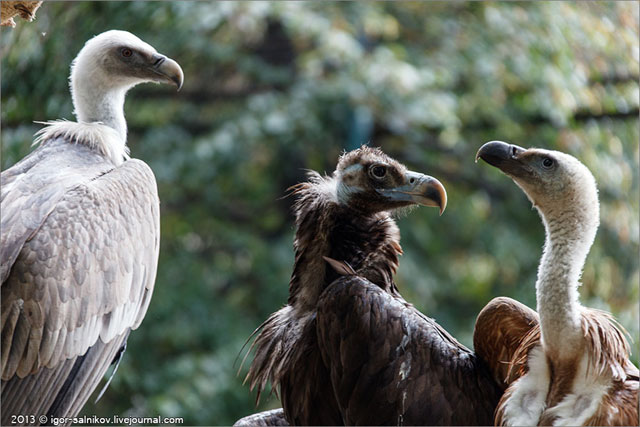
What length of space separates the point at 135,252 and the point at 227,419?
15.7ft

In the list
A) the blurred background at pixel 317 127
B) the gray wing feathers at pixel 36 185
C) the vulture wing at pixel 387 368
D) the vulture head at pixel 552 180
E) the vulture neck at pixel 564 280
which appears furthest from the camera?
the blurred background at pixel 317 127

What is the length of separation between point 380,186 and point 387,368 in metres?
0.74

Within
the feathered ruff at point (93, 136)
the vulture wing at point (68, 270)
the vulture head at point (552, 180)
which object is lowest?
the vulture wing at point (68, 270)

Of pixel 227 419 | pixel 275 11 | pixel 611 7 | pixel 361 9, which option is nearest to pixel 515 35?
pixel 611 7

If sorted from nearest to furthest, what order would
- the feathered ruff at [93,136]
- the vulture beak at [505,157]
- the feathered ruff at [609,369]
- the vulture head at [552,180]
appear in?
the feathered ruff at [609,369] < the vulture head at [552,180] < the vulture beak at [505,157] < the feathered ruff at [93,136]

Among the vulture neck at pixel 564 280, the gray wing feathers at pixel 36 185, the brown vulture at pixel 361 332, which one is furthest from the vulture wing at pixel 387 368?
the gray wing feathers at pixel 36 185

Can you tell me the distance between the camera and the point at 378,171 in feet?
12.1

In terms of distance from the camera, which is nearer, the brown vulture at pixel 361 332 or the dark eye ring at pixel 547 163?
the dark eye ring at pixel 547 163

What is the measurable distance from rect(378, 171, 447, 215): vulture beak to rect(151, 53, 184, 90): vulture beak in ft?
4.06

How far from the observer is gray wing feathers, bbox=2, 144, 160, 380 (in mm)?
3461

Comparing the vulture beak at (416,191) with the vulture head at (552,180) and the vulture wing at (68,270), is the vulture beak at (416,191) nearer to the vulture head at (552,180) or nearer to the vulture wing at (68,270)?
the vulture head at (552,180)

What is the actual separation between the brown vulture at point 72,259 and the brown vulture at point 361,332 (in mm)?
630

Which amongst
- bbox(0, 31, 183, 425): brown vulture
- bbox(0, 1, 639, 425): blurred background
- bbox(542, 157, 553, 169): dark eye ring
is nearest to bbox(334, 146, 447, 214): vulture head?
bbox(542, 157, 553, 169): dark eye ring

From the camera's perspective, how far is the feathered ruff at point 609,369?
2834 millimetres
